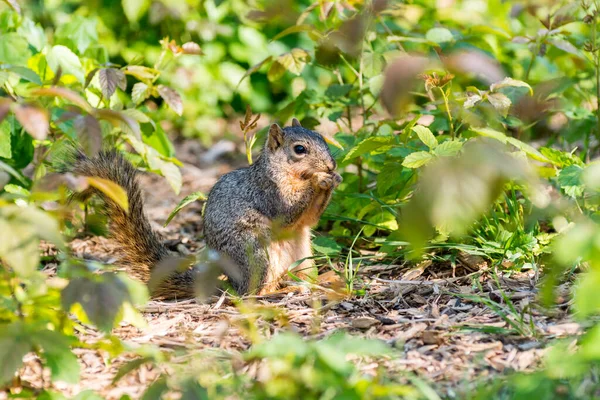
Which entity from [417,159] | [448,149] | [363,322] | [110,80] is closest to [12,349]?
[363,322]

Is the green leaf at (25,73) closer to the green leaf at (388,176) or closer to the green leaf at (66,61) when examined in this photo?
the green leaf at (66,61)

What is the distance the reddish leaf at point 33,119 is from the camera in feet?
7.22

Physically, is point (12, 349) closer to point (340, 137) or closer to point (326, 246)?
point (326, 246)

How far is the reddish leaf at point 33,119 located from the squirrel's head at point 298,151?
1.72 m

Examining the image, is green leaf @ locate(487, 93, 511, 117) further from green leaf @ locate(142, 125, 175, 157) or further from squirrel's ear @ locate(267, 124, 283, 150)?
green leaf @ locate(142, 125, 175, 157)

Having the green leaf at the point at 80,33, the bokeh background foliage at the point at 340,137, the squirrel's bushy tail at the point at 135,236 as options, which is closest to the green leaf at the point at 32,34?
the bokeh background foliage at the point at 340,137

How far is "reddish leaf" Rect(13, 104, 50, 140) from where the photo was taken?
2.20 meters

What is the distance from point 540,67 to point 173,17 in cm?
288

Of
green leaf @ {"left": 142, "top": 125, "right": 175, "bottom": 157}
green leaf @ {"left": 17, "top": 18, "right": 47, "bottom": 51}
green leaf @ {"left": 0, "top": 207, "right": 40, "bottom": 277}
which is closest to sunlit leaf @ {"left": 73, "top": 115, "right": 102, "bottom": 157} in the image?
green leaf @ {"left": 0, "top": 207, "right": 40, "bottom": 277}

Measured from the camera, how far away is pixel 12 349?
7.22ft

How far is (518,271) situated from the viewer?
11.4 feet

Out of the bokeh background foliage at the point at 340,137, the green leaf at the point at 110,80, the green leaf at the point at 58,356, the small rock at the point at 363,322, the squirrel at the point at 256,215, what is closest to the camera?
the bokeh background foliage at the point at 340,137

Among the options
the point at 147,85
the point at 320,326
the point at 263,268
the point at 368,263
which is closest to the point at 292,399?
the point at 320,326

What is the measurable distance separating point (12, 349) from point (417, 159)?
5.85 feet
